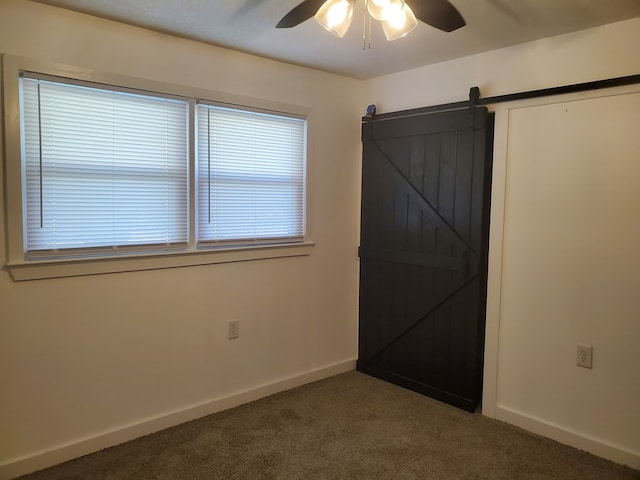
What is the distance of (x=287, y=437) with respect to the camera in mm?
2645

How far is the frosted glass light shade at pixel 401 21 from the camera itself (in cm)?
169

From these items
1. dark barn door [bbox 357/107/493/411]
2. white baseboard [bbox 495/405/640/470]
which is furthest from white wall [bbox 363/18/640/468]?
dark barn door [bbox 357/107/493/411]

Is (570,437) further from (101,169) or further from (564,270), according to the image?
(101,169)

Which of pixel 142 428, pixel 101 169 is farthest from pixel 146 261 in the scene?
pixel 142 428

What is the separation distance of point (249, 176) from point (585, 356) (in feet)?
7.38

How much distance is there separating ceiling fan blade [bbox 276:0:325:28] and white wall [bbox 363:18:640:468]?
153 centimetres

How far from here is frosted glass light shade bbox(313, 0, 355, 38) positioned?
170 centimetres

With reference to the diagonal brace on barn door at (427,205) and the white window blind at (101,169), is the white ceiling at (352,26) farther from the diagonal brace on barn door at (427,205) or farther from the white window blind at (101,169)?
the diagonal brace on barn door at (427,205)

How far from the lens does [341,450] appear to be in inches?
99.1

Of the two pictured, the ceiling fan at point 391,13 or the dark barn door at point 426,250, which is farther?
the dark barn door at point 426,250

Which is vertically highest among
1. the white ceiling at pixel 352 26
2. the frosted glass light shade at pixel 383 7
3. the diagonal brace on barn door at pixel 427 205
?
the white ceiling at pixel 352 26

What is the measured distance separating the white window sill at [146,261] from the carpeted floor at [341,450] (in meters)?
0.97

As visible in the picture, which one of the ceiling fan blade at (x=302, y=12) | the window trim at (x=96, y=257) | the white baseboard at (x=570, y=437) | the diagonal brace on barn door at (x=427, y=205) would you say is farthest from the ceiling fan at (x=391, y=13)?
the white baseboard at (x=570, y=437)

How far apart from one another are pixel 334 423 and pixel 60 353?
1.59m
